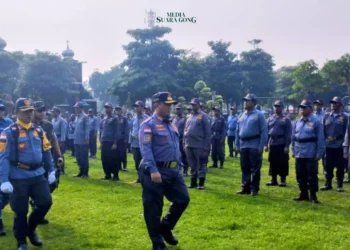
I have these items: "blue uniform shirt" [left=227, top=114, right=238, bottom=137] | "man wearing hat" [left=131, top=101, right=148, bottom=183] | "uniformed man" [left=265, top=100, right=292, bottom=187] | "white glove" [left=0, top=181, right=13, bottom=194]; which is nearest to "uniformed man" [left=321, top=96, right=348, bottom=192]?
"uniformed man" [left=265, top=100, right=292, bottom=187]

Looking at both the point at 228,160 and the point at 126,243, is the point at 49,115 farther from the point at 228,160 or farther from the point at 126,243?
the point at 126,243

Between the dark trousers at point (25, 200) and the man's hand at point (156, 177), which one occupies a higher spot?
the man's hand at point (156, 177)

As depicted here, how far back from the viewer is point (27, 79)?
40.4 meters

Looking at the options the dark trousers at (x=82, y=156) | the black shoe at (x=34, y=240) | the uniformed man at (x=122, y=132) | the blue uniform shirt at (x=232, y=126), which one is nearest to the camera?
the black shoe at (x=34, y=240)

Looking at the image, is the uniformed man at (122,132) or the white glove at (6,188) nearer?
the white glove at (6,188)

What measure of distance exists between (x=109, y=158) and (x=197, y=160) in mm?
3061

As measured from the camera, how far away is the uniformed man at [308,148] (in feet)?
28.7

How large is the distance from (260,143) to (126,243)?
4280 millimetres

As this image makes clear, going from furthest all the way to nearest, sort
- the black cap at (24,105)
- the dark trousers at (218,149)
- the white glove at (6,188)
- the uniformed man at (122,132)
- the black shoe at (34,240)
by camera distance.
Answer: the dark trousers at (218,149), the uniformed man at (122,132), the black shoe at (34,240), the black cap at (24,105), the white glove at (6,188)

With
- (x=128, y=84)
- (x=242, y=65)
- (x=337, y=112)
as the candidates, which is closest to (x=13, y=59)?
(x=128, y=84)

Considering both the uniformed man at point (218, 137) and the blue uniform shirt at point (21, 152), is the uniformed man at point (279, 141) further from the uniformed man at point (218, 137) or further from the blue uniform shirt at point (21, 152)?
the blue uniform shirt at point (21, 152)

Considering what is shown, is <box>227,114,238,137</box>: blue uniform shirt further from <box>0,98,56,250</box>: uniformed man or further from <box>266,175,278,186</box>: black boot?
<box>0,98,56,250</box>: uniformed man

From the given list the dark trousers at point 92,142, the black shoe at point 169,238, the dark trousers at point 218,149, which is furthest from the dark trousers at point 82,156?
the black shoe at point 169,238

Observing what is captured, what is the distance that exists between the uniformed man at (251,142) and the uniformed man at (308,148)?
748mm
